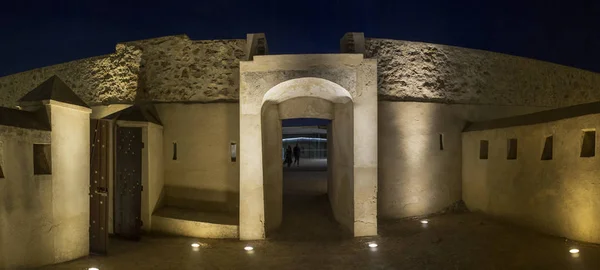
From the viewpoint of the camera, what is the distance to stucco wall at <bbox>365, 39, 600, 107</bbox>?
1112 cm

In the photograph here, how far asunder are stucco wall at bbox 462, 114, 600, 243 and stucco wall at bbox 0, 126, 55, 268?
9.31m

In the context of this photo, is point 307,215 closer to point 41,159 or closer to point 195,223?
point 195,223

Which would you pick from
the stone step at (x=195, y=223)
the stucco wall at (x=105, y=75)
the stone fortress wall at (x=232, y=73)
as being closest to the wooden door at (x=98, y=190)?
the stone step at (x=195, y=223)

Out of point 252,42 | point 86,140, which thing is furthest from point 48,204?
point 252,42

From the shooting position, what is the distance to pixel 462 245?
816 centimetres

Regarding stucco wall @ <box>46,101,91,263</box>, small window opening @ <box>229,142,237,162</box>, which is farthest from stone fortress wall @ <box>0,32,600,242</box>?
Result: stucco wall @ <box>46,101,91,263</box>

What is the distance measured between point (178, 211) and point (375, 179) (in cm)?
499

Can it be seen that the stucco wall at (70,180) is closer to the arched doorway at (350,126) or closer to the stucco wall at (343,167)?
the arched doorway at (350,126)

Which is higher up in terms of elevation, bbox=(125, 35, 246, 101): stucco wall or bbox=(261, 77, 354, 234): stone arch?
bbox=(125, 35, 246, 101): stucco wall

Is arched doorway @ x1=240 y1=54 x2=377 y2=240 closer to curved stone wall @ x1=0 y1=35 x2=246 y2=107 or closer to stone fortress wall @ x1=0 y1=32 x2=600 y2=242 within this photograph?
stone fortress wall @ x1=0 y1=32 x2=600 y2=242

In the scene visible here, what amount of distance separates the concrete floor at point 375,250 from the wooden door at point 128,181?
0.58m

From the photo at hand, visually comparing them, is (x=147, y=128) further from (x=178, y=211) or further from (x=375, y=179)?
(x=375, y=179)

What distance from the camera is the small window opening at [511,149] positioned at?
9544mm

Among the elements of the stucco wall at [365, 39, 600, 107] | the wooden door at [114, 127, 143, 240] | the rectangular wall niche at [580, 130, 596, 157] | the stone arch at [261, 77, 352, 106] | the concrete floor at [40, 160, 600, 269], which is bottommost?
the concrete floor at [40, 160, 600, 269]
